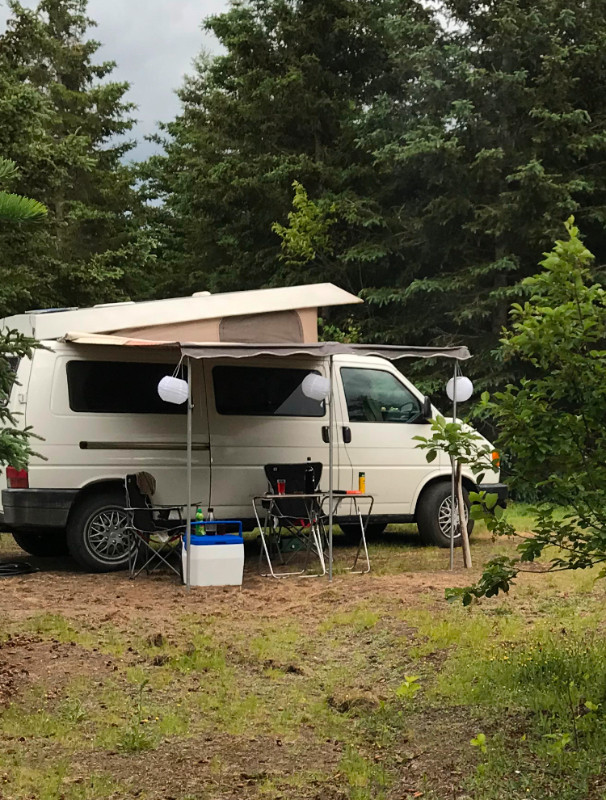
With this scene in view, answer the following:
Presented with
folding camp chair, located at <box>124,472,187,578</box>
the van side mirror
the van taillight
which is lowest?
folding camp chair, located at <box>124,472,187,578</box>

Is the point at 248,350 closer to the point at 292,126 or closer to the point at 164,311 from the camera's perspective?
the point at 164,311

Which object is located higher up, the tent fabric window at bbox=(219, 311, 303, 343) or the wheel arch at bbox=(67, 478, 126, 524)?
the tent fabric window at bbox=(219, 311, 303, 343)

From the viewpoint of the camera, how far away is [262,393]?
30.8ft

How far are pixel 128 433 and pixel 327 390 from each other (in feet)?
5.92

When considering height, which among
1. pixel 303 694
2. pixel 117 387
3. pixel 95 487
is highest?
pixel 117 387

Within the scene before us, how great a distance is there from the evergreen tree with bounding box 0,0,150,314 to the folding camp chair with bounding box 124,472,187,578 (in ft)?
16.6

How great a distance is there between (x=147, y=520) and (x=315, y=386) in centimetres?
183

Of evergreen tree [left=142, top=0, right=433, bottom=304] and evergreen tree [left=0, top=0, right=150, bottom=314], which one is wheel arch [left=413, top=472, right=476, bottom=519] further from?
evergreen tree [left=142, top=0, right=433, bottom=304]

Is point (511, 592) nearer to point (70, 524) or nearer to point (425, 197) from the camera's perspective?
point (70, 524)

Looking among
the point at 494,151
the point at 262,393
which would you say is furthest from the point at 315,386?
the point at 494,151

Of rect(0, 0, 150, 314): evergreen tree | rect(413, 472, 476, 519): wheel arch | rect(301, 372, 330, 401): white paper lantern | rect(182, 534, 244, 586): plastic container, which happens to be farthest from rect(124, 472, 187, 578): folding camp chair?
rect(0, 0, 150, 314): evergreen tree

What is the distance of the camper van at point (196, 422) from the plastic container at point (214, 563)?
0.91 metres

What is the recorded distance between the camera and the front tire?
8.68 m

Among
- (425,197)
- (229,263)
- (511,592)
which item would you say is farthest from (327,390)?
(229,263)
